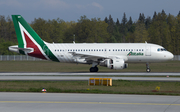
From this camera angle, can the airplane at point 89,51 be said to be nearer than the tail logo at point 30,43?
Yes

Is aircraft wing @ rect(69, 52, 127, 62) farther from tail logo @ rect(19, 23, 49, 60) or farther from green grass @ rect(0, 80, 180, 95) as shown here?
green grass @ rect(0, 80, 180, 95)

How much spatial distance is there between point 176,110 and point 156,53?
27054 millimetres

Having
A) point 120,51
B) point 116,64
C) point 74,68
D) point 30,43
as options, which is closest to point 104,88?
point 116,64


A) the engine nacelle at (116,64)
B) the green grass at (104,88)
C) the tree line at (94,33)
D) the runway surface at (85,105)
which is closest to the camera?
the runway surface at (85,105)

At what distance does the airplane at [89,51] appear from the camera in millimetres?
38031

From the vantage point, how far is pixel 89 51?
3906 centimetres

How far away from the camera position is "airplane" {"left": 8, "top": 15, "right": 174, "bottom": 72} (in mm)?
38031

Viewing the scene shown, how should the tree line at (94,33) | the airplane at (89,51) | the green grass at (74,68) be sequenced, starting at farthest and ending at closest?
the tree line at (94,33) → the green grass at (74,68) → the airplane at (89,51)

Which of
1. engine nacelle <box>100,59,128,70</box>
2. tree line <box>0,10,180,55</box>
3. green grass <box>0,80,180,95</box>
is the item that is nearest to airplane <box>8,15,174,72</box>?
engine nacelle <box>100,59,128,70</box>

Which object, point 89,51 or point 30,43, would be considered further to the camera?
point 30,43

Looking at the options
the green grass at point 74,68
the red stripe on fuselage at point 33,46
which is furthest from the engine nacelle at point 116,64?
the red stripe on fuselage at point 33,46

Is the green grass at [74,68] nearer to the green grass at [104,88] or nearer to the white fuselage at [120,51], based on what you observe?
the white fuselage at [120,51]

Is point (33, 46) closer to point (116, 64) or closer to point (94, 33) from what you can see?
point (116, 64)

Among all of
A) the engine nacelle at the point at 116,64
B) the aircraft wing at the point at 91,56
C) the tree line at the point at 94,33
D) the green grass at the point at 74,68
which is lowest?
the green grass at the point at 74,68
